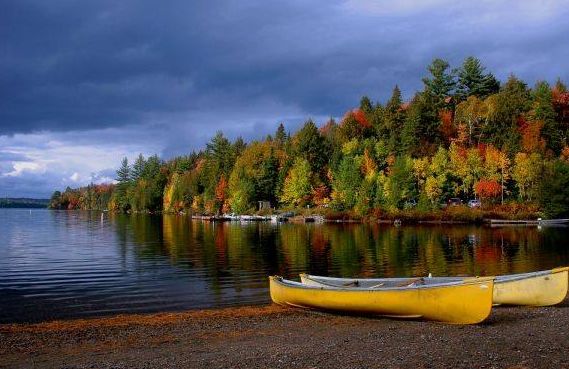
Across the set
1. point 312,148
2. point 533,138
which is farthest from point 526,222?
point 312,148

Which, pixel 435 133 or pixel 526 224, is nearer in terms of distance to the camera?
pixel 526 224

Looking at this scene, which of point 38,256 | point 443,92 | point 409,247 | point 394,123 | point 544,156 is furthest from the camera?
point 443,92

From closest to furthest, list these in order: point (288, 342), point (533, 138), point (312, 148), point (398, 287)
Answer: point (288, 342) < point (398, 287) < point (533, 138) < point (312, 148)

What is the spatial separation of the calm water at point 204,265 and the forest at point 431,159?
35.6m

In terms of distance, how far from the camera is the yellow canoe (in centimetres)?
1859

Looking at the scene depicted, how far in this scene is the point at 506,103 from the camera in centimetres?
11731

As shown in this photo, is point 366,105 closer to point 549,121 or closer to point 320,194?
point 320,194

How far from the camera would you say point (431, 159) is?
114938 mm

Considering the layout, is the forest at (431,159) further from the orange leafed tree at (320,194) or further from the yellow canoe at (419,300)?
the yellow canoe at (419,300)

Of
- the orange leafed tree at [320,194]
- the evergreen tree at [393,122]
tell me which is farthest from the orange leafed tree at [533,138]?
the orange leafed tree at [320,194]

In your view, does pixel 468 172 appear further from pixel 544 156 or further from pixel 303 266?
pixel 303 266

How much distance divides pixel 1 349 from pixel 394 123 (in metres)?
121

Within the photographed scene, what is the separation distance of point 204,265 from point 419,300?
1033 inches

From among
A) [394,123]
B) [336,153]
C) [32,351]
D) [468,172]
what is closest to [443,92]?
[394,123]
